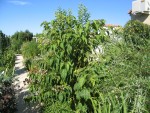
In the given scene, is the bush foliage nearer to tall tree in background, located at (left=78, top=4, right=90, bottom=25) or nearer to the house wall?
tall tree in background, located at (left=78, top=4, right=90, bottom=25)

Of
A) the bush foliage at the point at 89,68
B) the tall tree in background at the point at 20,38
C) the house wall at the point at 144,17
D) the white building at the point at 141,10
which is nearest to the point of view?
the bush foliage at the point at 89,68

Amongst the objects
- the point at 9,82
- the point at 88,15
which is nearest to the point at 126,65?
the point at 88,15

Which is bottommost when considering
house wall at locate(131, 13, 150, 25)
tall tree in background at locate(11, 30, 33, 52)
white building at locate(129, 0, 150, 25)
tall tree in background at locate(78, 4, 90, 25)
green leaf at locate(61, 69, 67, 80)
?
green leaf at locate(61, 69, 67, 80)

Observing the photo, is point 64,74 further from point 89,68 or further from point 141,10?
point 141,10

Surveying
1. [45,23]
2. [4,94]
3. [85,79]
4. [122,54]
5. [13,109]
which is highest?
[45,23]

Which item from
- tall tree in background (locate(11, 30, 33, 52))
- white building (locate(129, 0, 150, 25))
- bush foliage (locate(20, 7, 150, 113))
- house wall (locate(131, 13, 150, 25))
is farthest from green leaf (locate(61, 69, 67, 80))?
tall tree in background (locate(11, 30, 33, 52))

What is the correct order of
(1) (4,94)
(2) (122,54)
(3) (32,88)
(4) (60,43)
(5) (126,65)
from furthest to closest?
(1) (4,94), (3) (32,88), (4) (60,43), (2) (122,54), (5) (126,65)

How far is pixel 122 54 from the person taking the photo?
9.82 feet

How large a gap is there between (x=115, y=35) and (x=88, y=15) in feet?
2.89

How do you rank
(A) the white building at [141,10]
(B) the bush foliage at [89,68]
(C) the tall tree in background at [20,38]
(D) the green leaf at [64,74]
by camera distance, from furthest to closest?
(C) the tall tree in background at [20,38] → (A) the white building at [141,10] → (D) the green leaf at [64,74] → (B) the bush foliage at [89,68]

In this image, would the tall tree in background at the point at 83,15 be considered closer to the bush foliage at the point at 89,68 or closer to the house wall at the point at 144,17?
the bush foliage at the point at 89,68

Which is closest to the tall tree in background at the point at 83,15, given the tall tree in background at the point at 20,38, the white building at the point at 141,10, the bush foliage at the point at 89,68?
the bush foliage at the point at 89,68

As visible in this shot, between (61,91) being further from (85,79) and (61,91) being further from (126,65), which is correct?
(126,65)

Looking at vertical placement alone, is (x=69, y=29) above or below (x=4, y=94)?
above
